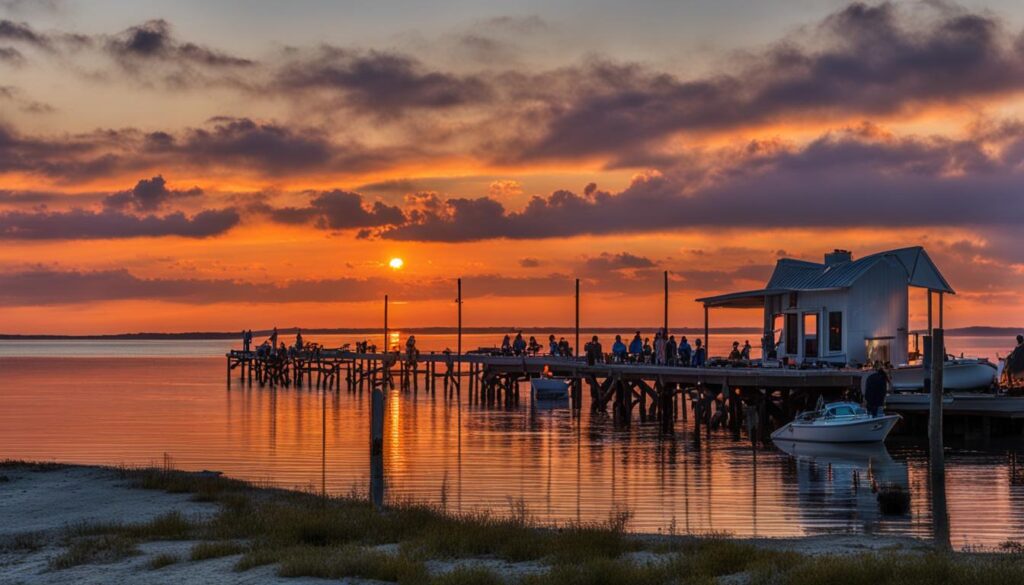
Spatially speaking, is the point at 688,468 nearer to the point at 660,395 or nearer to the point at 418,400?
the point at 660,395

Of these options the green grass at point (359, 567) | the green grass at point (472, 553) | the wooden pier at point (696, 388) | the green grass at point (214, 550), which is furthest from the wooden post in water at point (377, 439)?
the wooden pier at point (696, 388)

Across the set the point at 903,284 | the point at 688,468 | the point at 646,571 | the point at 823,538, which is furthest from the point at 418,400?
the point at 646,571

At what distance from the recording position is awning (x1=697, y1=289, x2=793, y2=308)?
46.4 metres

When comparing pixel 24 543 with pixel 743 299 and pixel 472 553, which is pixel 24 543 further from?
pixel 743 299

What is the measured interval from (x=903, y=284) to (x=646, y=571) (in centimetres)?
3370

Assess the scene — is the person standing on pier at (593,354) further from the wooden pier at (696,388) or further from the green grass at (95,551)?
the green grass at (95,551)

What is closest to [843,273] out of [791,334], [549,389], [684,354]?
[791,334]

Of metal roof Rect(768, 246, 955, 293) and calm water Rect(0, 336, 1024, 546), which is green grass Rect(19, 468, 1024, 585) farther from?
metal roof Rect(768, 246, 955, 293)

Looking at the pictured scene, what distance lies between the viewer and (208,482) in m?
23.0

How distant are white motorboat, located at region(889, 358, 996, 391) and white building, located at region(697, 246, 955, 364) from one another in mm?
2065

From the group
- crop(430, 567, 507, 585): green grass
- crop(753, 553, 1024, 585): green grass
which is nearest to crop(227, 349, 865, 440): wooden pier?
crop(753, 553, 1024, 585): green grass

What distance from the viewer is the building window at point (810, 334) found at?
147 feet

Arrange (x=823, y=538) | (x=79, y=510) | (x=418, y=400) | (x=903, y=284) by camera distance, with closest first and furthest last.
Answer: (x=823, y=538), (x=79, y=510), (x=903, y=284), (x=418, y=400)

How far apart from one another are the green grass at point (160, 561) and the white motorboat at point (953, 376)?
100 ft
